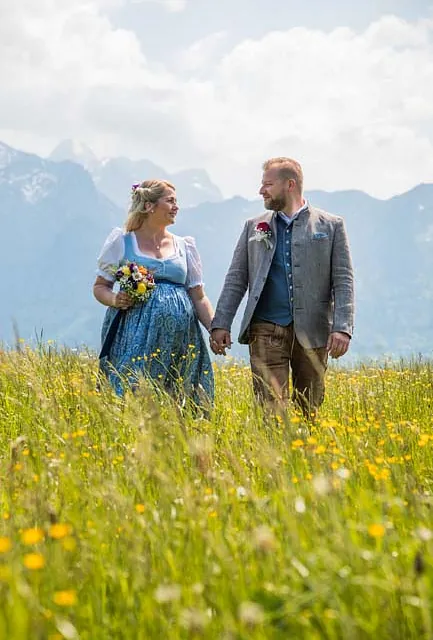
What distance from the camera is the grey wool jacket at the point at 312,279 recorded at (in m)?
6.33

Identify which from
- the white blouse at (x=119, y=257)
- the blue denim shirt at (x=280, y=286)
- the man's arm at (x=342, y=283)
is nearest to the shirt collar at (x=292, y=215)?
the blue denim shirt at (x=280, y=286)

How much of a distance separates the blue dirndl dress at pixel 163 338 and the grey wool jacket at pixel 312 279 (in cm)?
29

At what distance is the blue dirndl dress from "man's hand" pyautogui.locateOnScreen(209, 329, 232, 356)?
0.60 feet

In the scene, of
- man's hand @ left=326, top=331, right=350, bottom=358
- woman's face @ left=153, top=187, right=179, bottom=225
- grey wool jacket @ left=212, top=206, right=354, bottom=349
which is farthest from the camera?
woman's face @ left=153, top=187, right=179, bottom=225

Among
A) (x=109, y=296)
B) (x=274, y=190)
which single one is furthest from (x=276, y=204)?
(x=109, y=296)

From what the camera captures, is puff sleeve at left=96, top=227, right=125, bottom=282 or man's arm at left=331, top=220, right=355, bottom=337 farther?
puff sleeve at left=96, top=227, right=125, bottom=282

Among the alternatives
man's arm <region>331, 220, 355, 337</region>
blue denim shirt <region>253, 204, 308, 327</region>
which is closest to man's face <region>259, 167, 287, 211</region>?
blue denim shirt <region>253, 204, 308, 327</region>

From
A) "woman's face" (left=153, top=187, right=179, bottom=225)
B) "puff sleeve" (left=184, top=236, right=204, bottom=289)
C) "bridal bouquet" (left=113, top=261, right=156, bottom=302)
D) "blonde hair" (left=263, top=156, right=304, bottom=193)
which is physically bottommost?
"bridal bouquet" (left=113, top=261, right=156, bottom=302)

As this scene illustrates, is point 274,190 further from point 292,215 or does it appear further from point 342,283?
point 342,283

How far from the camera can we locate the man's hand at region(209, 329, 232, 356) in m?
6.43

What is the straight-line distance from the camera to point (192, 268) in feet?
22.4

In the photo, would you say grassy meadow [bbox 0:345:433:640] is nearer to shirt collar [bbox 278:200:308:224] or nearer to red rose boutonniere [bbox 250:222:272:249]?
red rose boutonniere [bbox 250:222:272:249]

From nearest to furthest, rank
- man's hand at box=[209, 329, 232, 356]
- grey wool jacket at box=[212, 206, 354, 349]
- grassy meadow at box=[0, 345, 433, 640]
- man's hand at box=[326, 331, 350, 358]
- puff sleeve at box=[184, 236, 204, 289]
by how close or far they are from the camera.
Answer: grassy meadow at box=[0, 345, 433, 640]
man's hand at box=[326, 331, 350, 358]
grey wool jacket at box=[212, 206, 354, 349]
man's hand at box=[209, 329, 232, 356]
puff sleeve at box=[184, 236, 204, 289]

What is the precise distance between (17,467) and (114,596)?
76cm
